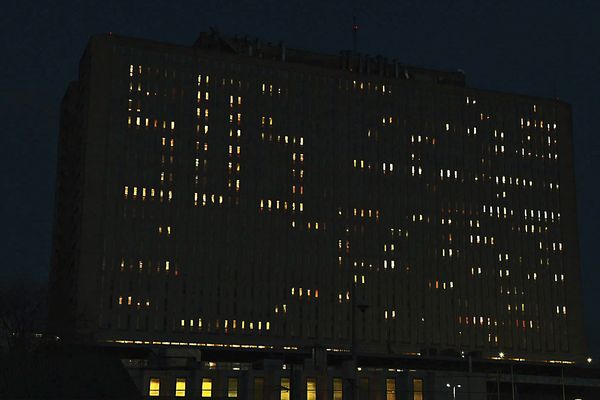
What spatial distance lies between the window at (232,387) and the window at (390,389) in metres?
13.8

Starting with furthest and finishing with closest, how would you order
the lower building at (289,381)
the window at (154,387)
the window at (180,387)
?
the window at (154,387), the lower building at (289,381), the window at (180,387)

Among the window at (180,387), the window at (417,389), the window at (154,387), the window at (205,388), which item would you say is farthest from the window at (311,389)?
the window at (154,387)

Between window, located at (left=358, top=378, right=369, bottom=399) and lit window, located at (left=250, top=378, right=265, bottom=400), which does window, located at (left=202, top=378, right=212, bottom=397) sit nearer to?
lit window, located at (left=250, top=378, right=265, bottom=400)

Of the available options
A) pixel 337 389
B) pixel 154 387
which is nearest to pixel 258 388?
pixel 337 389

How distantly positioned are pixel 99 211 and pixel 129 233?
7262 mm

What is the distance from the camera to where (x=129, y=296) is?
196m

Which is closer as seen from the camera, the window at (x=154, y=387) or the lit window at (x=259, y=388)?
the lit window at (x=259, y=388)

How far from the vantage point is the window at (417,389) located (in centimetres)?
9334

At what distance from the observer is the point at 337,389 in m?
92.2

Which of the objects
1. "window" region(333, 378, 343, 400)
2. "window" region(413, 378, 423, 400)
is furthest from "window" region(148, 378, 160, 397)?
"window" region(413, 378, 423, 400)

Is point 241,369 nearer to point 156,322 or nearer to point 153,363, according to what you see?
point 153,363

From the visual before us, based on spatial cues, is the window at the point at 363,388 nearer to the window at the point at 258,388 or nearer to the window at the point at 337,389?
the window at the point at 337,389

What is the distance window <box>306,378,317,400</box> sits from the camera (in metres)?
91.2

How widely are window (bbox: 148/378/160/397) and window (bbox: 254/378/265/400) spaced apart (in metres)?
8.73
